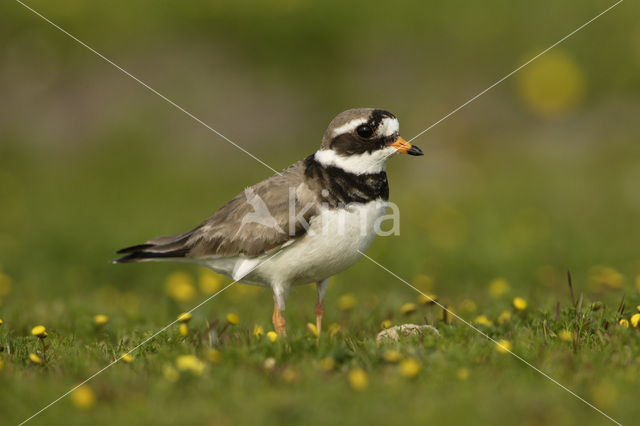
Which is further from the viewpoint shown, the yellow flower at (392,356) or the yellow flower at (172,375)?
the yellow flower at (392,356)

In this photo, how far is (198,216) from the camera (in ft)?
47.1

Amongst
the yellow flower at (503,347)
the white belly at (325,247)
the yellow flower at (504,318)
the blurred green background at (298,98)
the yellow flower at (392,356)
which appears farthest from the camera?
the blurred green background at (298,98)

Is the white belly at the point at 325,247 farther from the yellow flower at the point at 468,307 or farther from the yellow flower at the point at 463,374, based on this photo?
the yellow flower at the point at 463,374

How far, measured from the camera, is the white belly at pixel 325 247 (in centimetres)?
650

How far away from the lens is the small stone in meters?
6.28

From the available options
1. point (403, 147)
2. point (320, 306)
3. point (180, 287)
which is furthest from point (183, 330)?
point (180, 287)

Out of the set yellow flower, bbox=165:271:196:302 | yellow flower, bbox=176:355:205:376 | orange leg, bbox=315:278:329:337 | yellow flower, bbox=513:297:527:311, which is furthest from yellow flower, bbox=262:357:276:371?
yellow flower, bbox=165:271:196:302

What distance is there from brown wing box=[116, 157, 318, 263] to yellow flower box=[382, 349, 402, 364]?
4.83 ft

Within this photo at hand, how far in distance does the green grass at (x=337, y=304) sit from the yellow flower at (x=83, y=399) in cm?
4

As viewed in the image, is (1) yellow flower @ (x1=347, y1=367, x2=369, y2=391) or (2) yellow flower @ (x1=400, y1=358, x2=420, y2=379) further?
(2) yellow flower @ (x1=400, y1=358, x2=420, y2=379)

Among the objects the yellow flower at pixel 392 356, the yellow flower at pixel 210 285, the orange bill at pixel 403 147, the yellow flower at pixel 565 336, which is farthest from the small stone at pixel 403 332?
the yellow flower at pixel 210 285

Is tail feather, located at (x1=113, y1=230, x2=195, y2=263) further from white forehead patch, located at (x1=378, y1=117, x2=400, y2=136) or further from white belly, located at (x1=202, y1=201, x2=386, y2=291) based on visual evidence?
white forehead patch, located at (x1=378, y1=117, x2=400, y2=136)

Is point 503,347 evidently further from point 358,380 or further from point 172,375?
point 172,375

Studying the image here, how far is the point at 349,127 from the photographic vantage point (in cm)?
672
